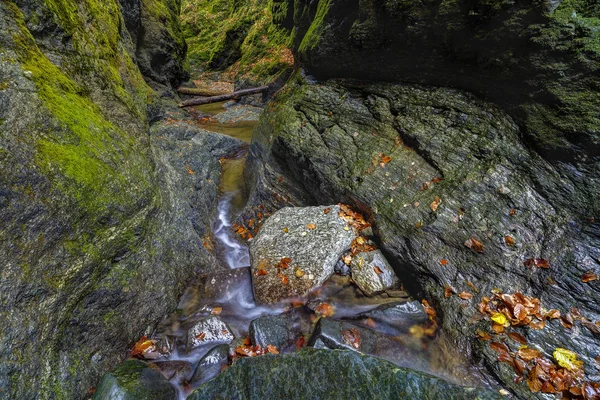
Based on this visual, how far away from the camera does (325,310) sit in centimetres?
407

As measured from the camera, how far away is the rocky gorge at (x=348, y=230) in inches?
106

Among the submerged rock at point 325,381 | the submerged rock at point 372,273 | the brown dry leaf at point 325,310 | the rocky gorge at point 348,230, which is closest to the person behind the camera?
the submerged rock at point 325,381

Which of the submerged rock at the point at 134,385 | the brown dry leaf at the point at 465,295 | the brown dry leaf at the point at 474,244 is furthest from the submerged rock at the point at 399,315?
the submerged rock at the point at 134,385

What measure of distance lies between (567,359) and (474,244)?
149 centimetres

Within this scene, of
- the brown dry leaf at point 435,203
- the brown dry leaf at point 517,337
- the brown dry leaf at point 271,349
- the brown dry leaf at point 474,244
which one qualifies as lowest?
the brown dry leaf at point 271,349

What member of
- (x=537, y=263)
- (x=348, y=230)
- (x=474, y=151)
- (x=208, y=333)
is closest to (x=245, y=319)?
(x=208, y=333)

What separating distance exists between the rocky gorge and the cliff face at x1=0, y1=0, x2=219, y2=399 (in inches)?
0.9

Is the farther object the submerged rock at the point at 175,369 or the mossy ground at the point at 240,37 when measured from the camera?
the mossy ground at the point at 240,37

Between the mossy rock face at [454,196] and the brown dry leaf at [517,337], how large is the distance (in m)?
0.06

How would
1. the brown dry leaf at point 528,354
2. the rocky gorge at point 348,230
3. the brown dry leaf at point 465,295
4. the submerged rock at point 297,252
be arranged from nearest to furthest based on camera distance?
the rocky gorge at point 348,230, the brown dry leaf at point 528,354, the brown dry leaf at point 465,295, the submerged rock at point 297,252

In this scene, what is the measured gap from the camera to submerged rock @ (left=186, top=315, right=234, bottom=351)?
12.2ft

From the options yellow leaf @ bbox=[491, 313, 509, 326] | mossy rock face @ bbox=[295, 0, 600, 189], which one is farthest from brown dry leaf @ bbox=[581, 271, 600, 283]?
mossy rock face @ bbox=[295, 0, 600, 189]

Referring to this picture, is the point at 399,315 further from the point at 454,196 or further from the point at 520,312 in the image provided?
the point at 454,196

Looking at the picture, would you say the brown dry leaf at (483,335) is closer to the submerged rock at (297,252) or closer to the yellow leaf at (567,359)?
the yellow leaf at (567,359)
